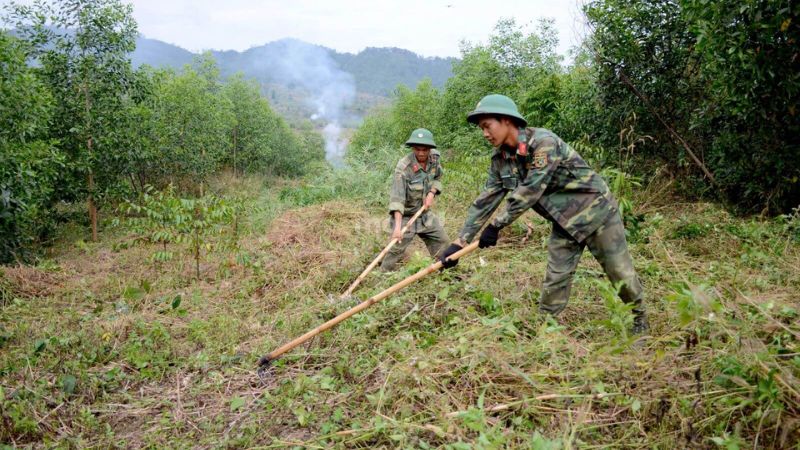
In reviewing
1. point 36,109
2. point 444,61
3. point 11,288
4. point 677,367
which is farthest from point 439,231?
point 444,61

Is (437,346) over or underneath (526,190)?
underneath

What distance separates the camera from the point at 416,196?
5.68 meters

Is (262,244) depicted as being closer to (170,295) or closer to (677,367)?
(170,295)

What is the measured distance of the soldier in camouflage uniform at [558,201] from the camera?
334 cm

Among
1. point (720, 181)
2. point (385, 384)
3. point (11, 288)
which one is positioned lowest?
point (11, 288)

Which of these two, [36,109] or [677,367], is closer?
[677,367]

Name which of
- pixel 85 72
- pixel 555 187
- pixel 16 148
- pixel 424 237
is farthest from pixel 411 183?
pixel 85 72

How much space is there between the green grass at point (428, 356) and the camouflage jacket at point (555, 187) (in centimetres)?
53

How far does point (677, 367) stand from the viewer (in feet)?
8.84

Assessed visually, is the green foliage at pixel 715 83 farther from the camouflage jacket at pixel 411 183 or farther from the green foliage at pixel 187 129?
the green foliage at pixel 187 129

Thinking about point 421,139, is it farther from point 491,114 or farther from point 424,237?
point 491,114

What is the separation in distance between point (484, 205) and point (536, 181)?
0.54 m

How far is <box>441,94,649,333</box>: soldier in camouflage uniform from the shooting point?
11.0 feet

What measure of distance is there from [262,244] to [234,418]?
15.1ft
